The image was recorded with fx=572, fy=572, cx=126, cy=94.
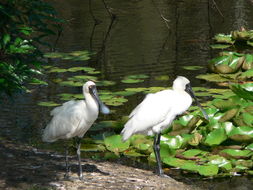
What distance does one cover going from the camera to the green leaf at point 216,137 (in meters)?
6.42

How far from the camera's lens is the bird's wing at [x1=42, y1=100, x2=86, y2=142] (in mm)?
5297

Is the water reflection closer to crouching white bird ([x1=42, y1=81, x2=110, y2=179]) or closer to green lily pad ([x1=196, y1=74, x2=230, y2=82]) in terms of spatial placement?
green lily pad ([x1=196, y1=74, x2=230, y2=82])

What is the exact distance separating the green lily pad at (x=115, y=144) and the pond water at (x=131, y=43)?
1.08 meters

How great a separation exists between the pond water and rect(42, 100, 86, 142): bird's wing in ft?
6.26

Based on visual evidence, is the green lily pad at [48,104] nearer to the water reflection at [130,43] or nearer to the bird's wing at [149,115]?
the water reflection at [130,43]

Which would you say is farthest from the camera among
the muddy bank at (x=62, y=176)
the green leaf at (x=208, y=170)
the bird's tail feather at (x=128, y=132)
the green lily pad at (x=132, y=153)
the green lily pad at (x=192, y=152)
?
the green lily pad at (x=132, y=153)

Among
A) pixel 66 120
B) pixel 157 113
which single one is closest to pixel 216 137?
pixel 157 113

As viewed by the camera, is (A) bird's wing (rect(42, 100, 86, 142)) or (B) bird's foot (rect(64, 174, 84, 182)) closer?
(A) bird's wing (rect(42, 100, 86, 142))

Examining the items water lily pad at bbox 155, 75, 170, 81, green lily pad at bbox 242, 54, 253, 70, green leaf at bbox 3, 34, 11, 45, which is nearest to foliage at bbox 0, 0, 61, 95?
green leaf at bbox 3, 34, 11, 45

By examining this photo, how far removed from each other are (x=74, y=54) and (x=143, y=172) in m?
6.41

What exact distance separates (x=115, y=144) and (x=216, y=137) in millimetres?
1218

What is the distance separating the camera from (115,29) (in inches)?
595

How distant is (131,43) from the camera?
13.3m

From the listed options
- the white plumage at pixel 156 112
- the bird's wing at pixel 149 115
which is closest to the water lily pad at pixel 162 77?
the white plumage at pixel 156 112
